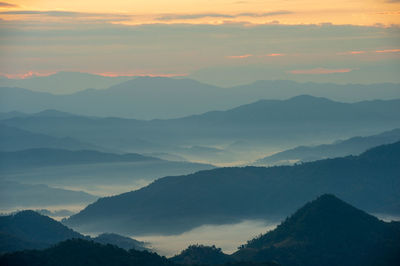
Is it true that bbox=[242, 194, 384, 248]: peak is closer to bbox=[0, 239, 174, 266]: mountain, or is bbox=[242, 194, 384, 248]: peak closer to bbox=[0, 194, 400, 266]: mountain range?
bbox=[0, 194, 400, 266]: mountain range

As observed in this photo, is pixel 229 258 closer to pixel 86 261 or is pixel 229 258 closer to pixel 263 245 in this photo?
pixel 263 245

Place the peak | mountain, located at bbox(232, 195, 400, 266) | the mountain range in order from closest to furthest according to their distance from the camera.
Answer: the mountain range → mountain, located at bbox(232, 195, 400, 266) → the peak

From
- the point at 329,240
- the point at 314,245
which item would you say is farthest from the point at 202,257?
the point at 329,240

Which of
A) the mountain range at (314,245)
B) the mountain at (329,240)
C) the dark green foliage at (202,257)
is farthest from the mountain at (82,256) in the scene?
the mountain at (329,240)

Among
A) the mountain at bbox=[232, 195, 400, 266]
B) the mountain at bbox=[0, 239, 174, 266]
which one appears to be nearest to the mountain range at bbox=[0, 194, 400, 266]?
the mountain at bbox=[232, 195, 400, 266]

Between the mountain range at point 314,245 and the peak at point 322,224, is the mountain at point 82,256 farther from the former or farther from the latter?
the peak at point 322,224

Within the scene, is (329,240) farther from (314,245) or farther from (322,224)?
(322,224)

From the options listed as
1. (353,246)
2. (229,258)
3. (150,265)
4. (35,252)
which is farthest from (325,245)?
(35,252)
